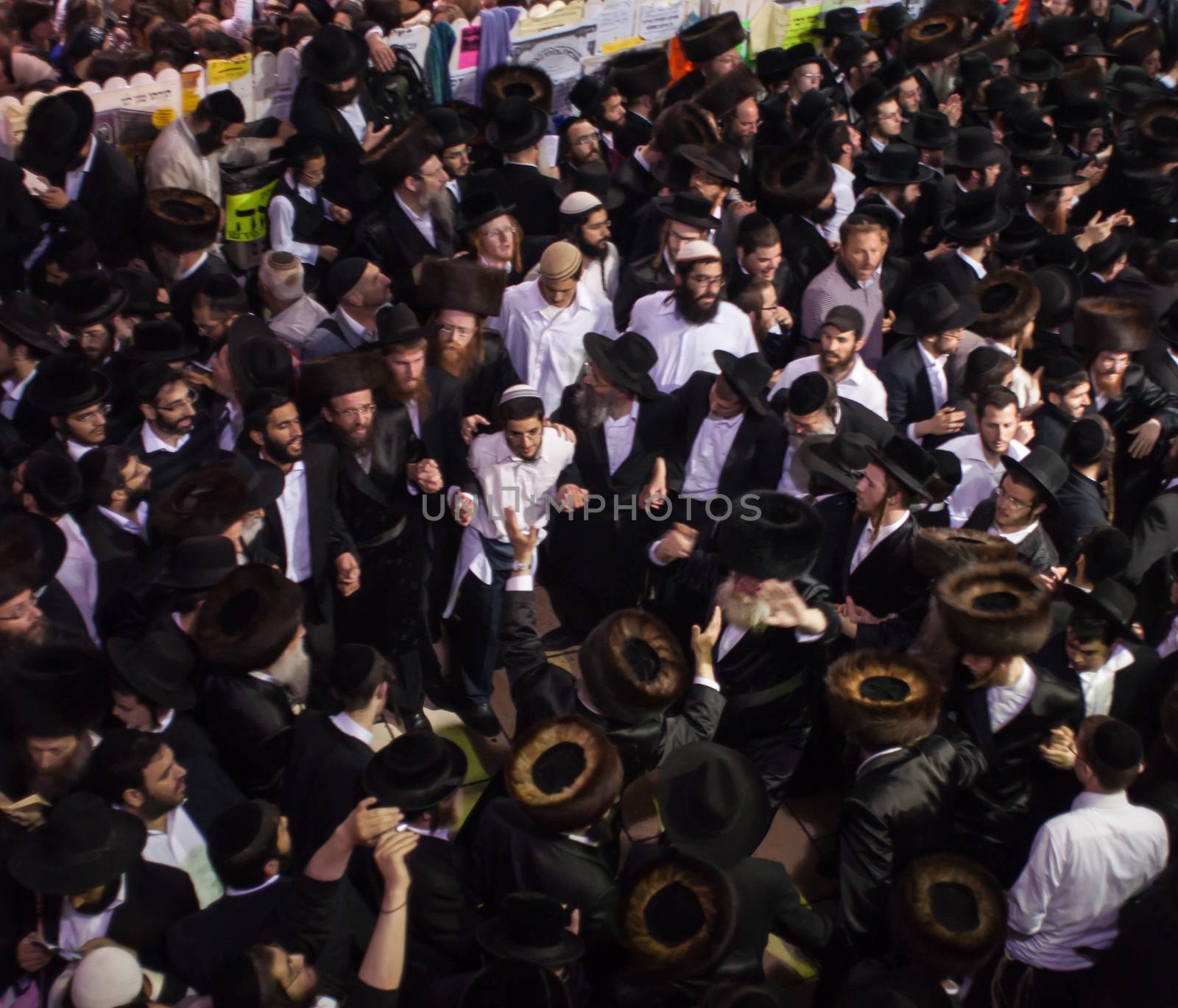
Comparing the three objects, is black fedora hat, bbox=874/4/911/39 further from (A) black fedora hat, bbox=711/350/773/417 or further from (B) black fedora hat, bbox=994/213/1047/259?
(A) black fedora hat, bbox=711/350/773/417

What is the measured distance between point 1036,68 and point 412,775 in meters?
9.15

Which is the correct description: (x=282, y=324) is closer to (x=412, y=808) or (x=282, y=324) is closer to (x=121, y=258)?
(x=121, y=258)

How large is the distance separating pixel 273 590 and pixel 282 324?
2.39 meters

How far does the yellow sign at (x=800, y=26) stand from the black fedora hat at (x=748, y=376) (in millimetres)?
6159

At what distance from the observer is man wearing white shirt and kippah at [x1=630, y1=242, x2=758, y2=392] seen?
6043 mm

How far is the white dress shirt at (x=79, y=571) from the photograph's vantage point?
457 centimetres

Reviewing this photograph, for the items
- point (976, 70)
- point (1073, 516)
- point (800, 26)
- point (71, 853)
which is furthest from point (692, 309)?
point (800, 26)

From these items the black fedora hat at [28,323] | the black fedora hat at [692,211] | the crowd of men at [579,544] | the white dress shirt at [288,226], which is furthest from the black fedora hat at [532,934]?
the white dress shirt at [288,226]

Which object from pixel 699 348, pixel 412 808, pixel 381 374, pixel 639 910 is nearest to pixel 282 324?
pixel 381 374

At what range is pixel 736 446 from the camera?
18.4ft

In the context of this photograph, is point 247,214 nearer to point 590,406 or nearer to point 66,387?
point 66,387

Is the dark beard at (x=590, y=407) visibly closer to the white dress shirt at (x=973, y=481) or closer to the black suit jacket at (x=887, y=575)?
the black suit jacket at (x=887, y=575)

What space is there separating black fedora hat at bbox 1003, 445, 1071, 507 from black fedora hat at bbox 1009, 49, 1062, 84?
244 inches

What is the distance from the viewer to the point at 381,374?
5.29 metres
